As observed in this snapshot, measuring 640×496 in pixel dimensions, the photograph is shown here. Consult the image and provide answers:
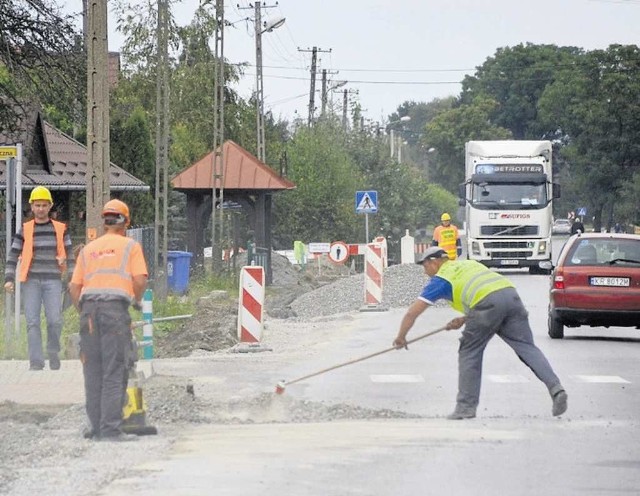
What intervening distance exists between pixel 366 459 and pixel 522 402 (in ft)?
16.2

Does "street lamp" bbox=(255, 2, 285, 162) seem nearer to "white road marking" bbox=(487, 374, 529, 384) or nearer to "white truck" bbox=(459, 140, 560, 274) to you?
"white truck" bbox=(459, 140, 560, 274)

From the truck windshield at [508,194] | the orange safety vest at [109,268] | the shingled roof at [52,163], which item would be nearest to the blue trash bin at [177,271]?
the shingled roof at [52,163]

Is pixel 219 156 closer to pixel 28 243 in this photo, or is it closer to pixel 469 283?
pixel 28 243

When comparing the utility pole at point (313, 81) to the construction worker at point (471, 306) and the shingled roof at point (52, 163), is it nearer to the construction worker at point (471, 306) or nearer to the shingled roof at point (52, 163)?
the shingled roof at point (52, 163)

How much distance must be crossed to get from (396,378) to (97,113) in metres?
5.78

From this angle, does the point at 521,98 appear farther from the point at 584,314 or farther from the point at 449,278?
the point at 449,278

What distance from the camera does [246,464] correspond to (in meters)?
9.87

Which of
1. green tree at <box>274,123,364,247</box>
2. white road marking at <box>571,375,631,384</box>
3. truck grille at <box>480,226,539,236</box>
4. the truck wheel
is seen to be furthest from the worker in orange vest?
white road marking at <box>571,375,631,384</box>

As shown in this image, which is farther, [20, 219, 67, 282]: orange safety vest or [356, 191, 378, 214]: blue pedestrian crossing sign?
[356, 191, 378, 214]: blue pedestrian crossing sign

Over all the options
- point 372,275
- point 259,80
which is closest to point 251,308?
point 372,275

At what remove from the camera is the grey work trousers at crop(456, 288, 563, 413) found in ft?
42.9

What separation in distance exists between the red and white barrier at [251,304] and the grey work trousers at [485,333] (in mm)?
8404

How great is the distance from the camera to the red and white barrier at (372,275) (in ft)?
99.3

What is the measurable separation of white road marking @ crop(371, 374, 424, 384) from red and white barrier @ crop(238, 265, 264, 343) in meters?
4.21
